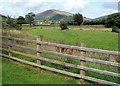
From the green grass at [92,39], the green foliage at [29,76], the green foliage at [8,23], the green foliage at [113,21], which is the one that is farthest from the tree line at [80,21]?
the green foliage at [29,76]

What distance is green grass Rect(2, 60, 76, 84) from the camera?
5.54 metres

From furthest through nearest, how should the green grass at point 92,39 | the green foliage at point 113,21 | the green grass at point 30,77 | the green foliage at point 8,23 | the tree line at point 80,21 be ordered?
the green foliage at point 113,21
the tree line at point 80,21
the green grass at point 92,39
the green foliage at point 8,23
the green grass at point 30,77

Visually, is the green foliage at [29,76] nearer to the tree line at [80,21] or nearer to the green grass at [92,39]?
the green grass at [92,39]

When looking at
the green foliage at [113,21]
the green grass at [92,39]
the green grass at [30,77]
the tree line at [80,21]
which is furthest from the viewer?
the green foliage at [113,21]

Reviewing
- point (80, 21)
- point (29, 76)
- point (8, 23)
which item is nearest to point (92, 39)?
point (8, 23)

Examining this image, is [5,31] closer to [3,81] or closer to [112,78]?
[3,81]

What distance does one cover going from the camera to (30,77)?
5969 millimetres

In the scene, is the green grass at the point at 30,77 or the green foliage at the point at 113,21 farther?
the green foliage at the point at 113,21

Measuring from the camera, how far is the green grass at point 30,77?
554 centimetres

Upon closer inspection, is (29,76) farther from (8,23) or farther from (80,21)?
(80,21)

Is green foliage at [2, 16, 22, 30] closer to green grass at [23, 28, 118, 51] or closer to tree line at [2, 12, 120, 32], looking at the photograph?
green grass at [23, 28, 118, 51]

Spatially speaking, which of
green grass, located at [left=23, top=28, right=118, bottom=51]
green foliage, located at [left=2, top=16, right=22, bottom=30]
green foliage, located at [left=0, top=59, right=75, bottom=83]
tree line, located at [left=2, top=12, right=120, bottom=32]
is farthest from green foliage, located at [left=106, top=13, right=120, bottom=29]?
green foliage, located at [left=0, top=59, right=75, bottom=83]

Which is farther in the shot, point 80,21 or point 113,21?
point 80,21

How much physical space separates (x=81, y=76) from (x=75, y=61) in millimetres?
1844
